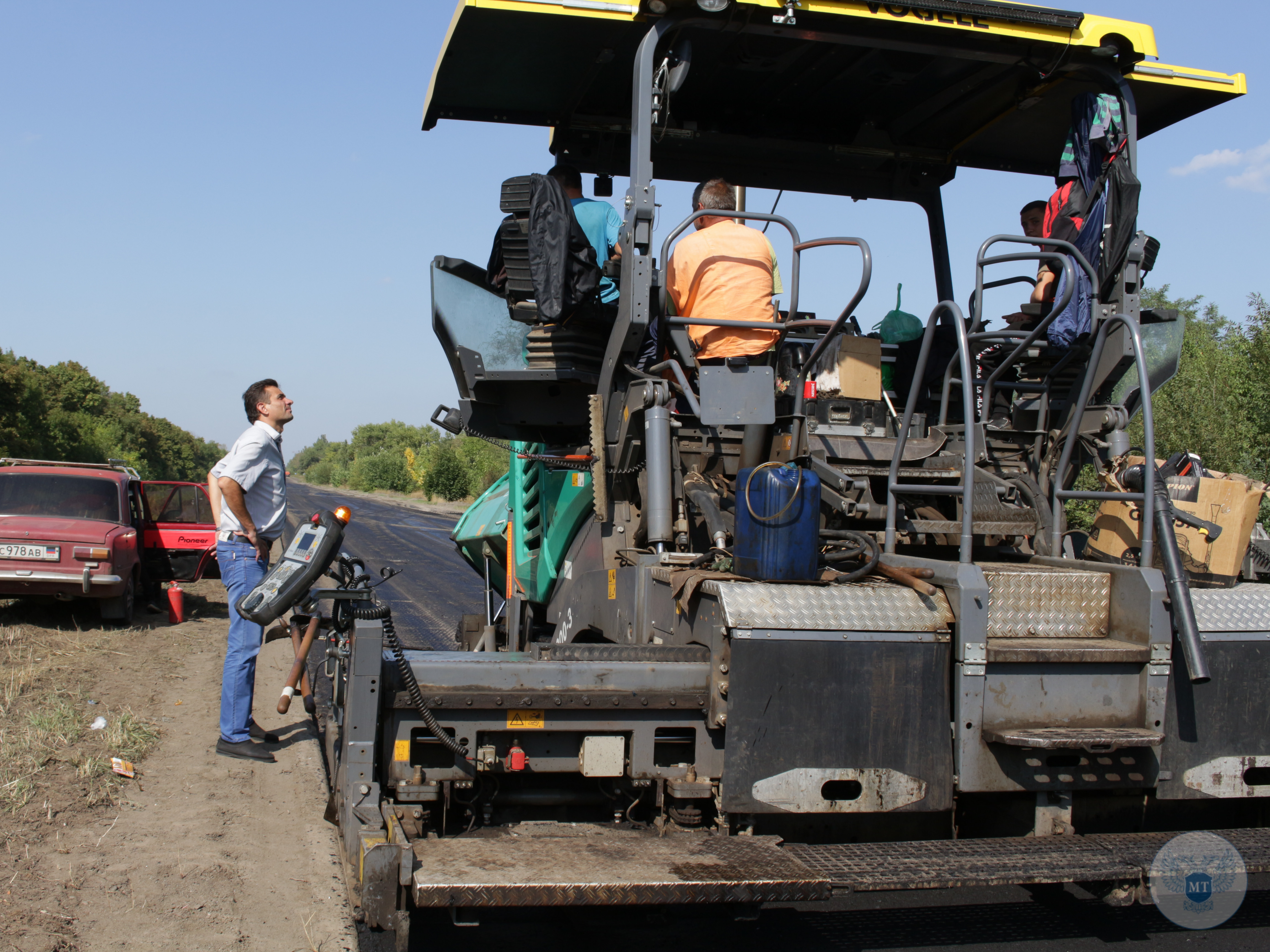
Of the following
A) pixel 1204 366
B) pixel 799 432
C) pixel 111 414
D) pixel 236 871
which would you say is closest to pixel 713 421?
pixel 799 432

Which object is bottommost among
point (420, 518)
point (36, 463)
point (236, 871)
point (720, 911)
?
point (420, 518)

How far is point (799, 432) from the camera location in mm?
4430

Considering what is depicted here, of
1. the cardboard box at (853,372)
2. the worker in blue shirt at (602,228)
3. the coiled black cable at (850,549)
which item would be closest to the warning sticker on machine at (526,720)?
the coiled black cable at (850,549)

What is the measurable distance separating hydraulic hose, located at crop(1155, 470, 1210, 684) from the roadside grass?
483 cm

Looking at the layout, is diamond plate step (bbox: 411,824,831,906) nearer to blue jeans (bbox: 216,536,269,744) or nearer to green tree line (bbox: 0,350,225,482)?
blue jeans (bbox: 216,536,269,744)

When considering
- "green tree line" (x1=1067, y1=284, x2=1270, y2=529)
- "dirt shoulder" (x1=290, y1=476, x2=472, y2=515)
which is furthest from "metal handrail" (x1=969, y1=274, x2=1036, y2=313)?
"green tree line" (x1=1067, y1=284, x2=1270, y2=529)

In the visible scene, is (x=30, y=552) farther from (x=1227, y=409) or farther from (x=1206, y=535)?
(x=1227, y=409)

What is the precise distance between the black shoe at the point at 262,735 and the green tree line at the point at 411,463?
820 cm

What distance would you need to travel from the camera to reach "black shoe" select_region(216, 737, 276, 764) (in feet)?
19.5

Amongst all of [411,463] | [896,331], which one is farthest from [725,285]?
[411,463]

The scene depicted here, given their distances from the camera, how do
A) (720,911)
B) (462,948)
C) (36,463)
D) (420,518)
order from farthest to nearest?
(420,518) → (36,463) → (462,948) → (720,911)

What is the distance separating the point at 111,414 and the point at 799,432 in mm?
71289

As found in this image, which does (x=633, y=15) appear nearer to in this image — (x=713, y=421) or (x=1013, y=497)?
(x=713, y=421)

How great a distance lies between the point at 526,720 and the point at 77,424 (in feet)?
178
